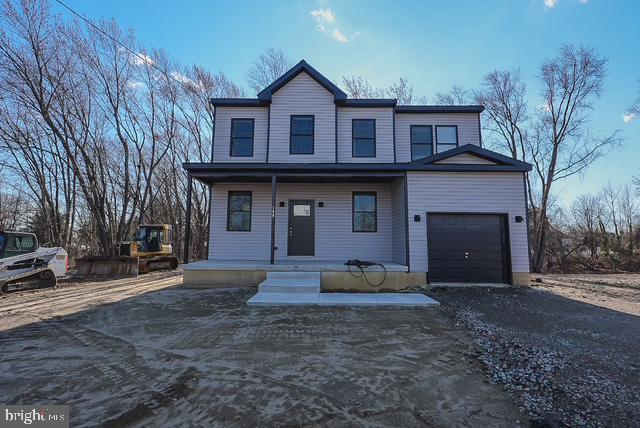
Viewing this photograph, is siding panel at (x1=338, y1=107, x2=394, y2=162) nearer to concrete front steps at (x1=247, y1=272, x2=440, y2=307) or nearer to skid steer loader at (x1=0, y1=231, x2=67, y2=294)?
concrete front steps at (x1=247, y1=272, x2=440, y2=307)

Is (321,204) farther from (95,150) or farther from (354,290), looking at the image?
(95,150)

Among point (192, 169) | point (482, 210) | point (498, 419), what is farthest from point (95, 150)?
point (498, 419)

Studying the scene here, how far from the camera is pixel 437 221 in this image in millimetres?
8812

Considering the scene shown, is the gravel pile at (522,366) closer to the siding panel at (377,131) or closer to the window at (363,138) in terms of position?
the siding panel at (377,131)

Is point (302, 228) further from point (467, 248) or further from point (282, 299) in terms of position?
point (467, 248)

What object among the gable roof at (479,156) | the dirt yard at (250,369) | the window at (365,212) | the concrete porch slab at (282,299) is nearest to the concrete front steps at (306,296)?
the concrete porch slab at (282,299)

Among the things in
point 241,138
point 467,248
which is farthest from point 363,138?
point 467,248

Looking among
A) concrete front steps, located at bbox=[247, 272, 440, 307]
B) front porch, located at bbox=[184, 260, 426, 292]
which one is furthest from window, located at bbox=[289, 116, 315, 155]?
concrete front steps, located at bbox=[247, 272, 440, 307]

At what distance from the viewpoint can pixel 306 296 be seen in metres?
7.11

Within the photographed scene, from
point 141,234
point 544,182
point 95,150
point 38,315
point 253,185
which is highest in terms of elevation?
point 95,150

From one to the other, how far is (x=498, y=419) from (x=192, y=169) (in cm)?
936

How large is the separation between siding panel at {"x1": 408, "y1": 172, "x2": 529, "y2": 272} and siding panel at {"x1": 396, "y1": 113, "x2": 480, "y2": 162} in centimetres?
276

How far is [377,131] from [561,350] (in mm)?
8831

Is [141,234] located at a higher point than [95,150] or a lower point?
lower
